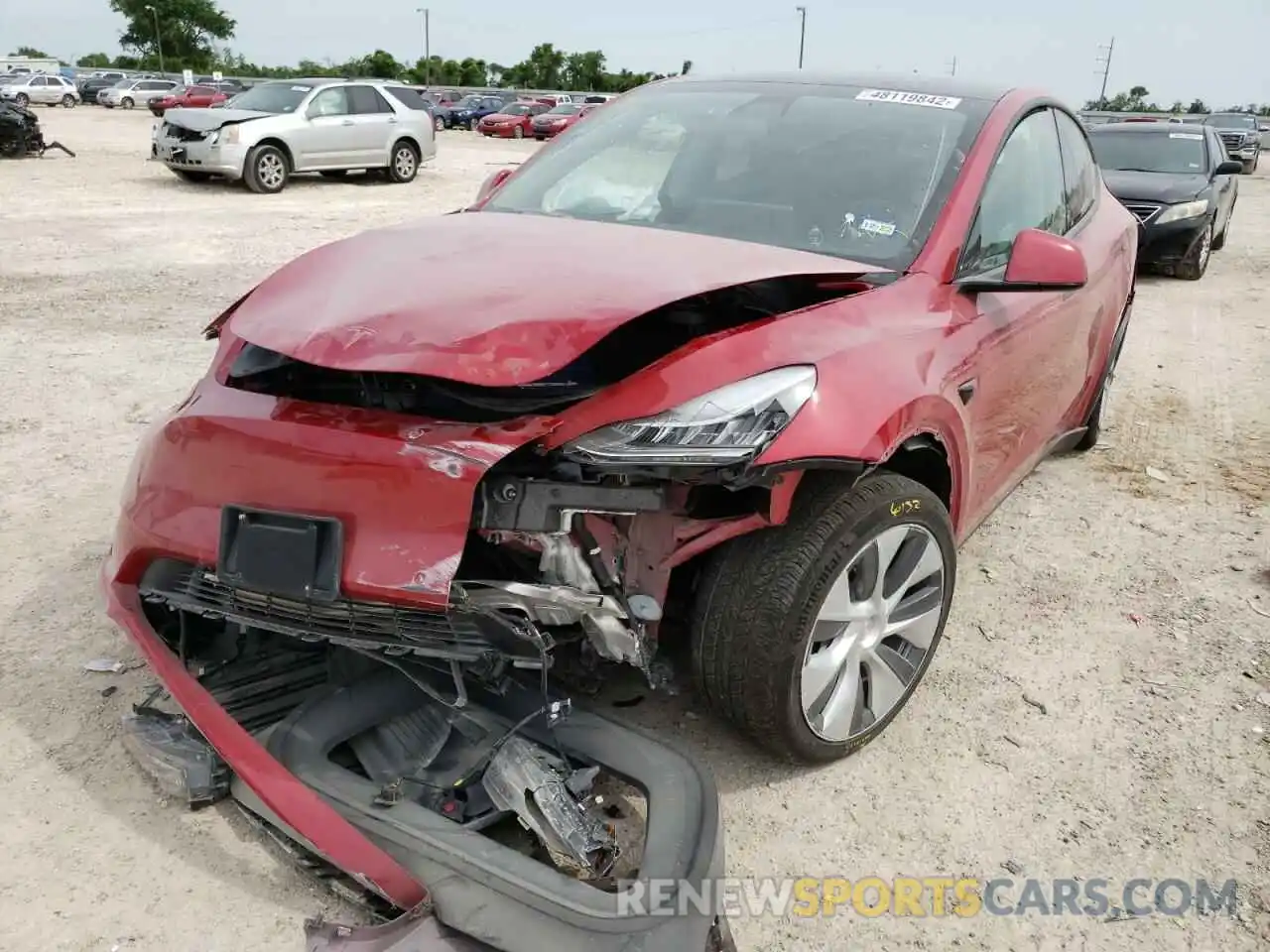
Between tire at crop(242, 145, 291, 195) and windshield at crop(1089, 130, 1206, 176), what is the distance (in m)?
10.7

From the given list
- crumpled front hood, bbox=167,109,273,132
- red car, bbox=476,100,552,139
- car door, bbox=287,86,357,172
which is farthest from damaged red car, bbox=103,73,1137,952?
red car, bbox=476,100,552,139

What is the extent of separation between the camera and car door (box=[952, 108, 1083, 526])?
2812 mm

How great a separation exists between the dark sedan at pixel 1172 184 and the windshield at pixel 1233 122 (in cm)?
2191

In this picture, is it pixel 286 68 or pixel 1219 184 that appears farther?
pixel 286 68

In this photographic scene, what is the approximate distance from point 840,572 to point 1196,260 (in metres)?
9.57

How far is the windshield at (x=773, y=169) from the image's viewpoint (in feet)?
9.33

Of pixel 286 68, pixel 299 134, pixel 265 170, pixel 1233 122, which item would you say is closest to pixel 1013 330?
pixel 265 170

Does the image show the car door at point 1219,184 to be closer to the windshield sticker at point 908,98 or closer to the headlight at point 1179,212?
the headlight at point 1179,212

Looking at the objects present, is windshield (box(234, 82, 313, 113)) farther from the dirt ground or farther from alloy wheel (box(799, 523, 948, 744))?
alloy wheel (box(799, 523, 948, 744))

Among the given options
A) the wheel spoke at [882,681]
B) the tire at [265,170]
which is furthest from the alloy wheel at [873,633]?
the tire at [265,170]

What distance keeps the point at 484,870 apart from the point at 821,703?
920mm

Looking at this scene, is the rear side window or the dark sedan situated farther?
the rear side window

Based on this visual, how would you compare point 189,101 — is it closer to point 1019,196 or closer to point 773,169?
point 773,169

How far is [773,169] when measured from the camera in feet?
10.0
